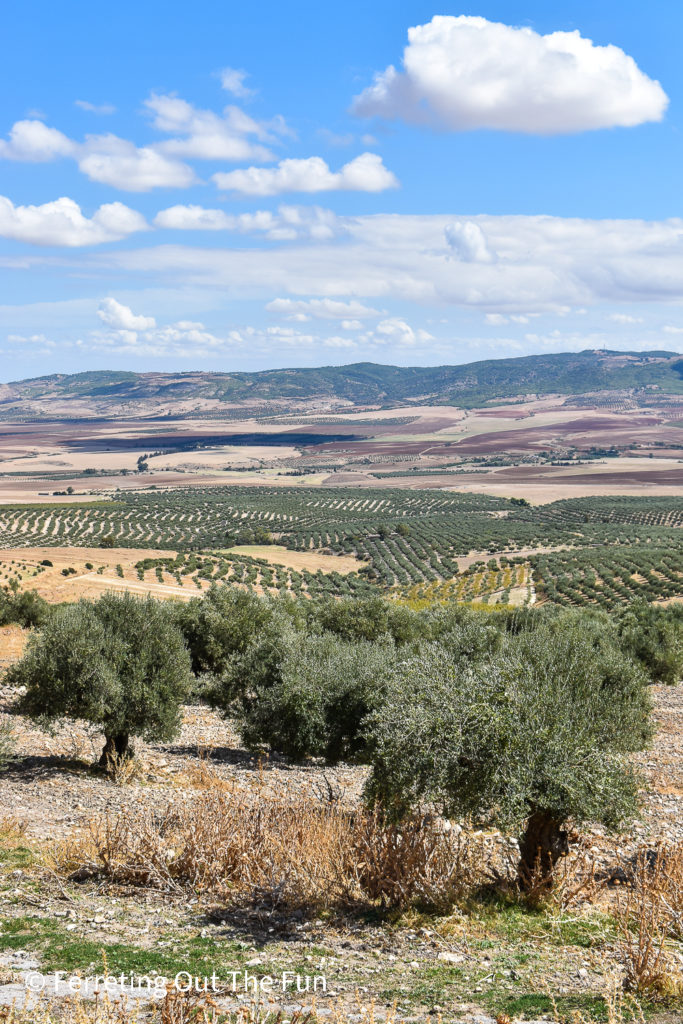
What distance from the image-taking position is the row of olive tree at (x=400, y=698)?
460 inches

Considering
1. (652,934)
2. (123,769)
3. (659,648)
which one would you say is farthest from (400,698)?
(659,648)

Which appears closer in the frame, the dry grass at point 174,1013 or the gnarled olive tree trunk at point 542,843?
the dry grass at point 174,1013

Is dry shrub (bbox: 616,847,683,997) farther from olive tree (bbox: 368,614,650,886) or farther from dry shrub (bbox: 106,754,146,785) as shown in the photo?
dry shrub (bbox: 106,754,146,785)

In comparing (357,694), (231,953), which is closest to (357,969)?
(231,953)

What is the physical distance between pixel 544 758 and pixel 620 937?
2.78 m

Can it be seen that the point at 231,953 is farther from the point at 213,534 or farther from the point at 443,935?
the point at 213,534

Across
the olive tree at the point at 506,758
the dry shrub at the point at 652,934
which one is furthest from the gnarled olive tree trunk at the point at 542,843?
the dry shrub at the point at 652,934

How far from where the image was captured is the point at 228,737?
25.8 m

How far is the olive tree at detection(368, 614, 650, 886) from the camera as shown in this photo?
37.4 ft

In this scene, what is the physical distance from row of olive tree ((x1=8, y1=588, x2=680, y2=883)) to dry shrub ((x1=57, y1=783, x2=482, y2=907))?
97cm

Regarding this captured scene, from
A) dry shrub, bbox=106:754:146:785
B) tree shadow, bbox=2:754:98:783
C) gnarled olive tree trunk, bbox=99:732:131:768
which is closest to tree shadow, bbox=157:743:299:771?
dry shrub, bbox=106:754:146:785

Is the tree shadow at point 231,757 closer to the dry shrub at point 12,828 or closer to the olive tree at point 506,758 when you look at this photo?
the dry shrub at point 12,828

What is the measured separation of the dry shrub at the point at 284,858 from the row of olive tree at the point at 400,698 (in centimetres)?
97

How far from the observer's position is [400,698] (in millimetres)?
13484
